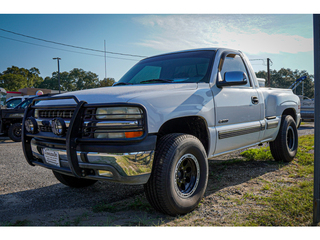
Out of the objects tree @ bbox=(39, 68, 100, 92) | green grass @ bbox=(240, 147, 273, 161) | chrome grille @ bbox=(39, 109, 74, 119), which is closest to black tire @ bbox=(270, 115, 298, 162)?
green grass @ bbox=(240, 147, 273, 161)

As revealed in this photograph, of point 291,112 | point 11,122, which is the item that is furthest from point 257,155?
point 11,122

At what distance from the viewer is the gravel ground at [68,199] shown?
2890 mm

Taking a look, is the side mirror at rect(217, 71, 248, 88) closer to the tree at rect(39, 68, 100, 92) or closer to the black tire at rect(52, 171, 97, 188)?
the black tire at rect(52, 171, 97, 188)

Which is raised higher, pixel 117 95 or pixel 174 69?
pixel 174 69

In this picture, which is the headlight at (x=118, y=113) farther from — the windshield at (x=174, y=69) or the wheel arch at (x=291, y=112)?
the wheel arch at (x=291, y=112)

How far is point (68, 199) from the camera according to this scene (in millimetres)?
3637

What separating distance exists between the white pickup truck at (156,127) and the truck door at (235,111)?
0.05ft

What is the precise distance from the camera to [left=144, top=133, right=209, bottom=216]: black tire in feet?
8.84

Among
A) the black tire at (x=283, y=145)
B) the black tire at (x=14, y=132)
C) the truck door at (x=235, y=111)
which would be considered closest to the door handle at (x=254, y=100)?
the truck door at (x=235, y=111)

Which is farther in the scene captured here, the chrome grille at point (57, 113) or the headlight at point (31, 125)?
the headlight at point (31, 125)

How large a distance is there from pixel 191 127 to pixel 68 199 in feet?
6.17

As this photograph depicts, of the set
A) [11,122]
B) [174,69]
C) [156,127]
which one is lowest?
[11,122]

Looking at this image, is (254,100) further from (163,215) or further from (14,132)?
(14,132)

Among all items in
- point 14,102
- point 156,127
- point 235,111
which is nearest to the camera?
point 156,127
